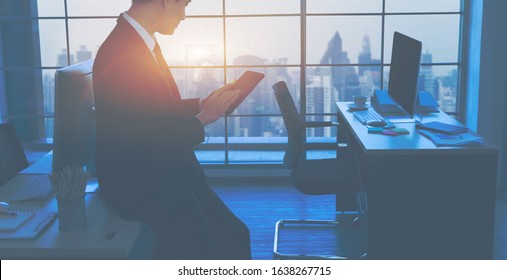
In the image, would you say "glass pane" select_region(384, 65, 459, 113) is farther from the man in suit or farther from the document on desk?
the man in suit

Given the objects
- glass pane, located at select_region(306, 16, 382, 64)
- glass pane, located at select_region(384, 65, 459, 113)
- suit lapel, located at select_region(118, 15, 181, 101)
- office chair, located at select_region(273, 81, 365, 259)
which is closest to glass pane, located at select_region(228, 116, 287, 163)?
glass pane, located at select_region(306, 16, 382, 64)

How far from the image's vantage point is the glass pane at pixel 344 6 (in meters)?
5.38

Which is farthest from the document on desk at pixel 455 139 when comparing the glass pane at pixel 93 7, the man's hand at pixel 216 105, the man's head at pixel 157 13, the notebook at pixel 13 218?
the glass pane at pixel 93 7

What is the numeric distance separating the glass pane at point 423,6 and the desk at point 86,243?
3821 mm

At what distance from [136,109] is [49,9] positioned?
3.81 meters

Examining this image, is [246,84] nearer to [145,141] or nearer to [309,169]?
[145,141]

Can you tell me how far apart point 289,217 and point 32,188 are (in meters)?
2.42

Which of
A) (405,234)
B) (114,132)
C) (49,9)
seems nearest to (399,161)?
(405,234)

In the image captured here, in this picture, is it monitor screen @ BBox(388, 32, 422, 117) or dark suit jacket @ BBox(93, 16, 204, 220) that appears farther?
monitor screen @ BBox(388, 32, 422, 117)

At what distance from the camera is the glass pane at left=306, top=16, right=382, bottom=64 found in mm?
5395

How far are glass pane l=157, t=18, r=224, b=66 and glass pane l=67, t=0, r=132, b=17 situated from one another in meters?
0.41

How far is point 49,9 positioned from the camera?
217 inches

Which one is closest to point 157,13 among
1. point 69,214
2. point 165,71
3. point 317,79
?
point 165,71

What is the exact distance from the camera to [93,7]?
5457 millimetres
